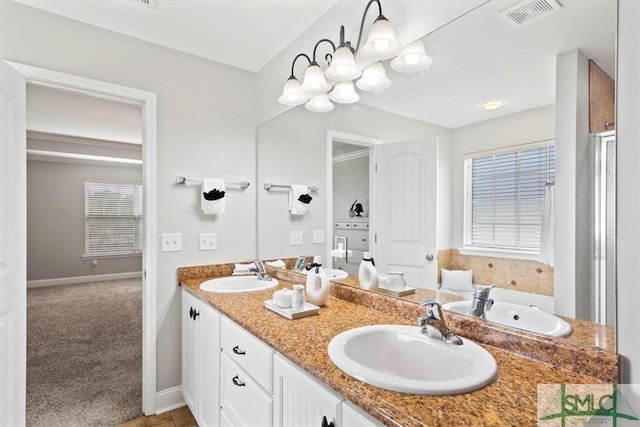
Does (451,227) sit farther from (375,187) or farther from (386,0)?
(386,0)

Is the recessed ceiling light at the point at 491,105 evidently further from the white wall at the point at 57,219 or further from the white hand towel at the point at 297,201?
the white wall at the point at 57,219

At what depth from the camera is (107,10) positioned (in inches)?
74.0

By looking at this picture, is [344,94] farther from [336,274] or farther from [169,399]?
[169,399]

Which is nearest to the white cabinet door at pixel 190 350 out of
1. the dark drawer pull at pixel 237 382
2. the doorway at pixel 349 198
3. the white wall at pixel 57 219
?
the dark drawer pull at pixel 237 382

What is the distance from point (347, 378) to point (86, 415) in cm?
213

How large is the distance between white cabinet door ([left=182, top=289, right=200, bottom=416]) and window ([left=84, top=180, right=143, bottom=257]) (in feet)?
17.6

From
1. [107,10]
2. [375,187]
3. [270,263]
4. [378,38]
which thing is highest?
[107,10]

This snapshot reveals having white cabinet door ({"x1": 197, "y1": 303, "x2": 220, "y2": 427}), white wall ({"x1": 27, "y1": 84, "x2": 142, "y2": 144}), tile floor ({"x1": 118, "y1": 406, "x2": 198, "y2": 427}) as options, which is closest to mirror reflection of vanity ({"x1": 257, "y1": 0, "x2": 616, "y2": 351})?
white cabinet door ({"x1": 197, "y1": 303, "x2": 220, "y2": 427})

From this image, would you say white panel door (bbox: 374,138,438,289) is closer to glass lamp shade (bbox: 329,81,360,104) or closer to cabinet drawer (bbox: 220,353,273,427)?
glass lamp shade (bbox: 329,81,360,104)

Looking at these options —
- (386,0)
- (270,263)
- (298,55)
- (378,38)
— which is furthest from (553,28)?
(270,263)

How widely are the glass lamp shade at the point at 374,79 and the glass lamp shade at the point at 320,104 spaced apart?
0.98 feet

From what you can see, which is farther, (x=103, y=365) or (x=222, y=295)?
(x=103, y=365)

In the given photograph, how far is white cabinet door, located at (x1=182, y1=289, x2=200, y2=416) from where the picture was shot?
1.98m

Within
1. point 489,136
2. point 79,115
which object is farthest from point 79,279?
point 489,136
